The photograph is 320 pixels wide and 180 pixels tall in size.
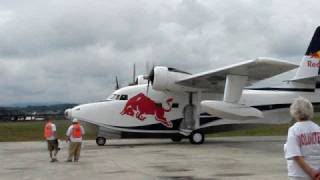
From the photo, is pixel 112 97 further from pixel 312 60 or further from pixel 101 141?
pixel 312 60

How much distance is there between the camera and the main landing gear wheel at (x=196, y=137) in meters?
24.6

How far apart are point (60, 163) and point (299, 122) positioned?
41.2ft

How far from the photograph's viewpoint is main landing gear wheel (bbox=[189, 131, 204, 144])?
24.6m

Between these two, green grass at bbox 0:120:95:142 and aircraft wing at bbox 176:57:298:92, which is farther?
green grass at bbox 0:120:95:142

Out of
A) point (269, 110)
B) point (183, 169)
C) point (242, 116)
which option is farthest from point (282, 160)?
point (269, 110)

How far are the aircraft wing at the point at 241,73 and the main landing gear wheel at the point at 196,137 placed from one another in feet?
7.51

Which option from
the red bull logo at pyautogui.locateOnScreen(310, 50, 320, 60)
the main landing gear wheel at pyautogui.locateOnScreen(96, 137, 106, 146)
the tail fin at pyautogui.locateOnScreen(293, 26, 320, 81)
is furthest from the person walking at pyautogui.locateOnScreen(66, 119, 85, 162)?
the red bull logo at pyautogui.locateOnScreen(310, 50, 320, 60)

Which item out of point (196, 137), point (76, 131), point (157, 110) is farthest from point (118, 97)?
point (76, 131)

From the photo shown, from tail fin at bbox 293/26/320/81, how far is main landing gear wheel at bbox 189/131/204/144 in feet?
18.0

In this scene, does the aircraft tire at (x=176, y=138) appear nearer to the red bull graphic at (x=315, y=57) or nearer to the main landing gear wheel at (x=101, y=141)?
the main landing gear wheel at (x=101, y=141)

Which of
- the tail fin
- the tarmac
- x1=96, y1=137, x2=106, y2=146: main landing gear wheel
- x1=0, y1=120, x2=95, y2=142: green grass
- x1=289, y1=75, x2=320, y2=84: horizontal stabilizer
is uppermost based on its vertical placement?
the tail fin

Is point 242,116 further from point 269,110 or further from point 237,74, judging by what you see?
point 269,110

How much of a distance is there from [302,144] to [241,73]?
17.1 m

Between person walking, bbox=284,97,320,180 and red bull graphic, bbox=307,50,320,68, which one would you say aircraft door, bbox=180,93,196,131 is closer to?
red bull graphic, bbox=307,50,320,68
